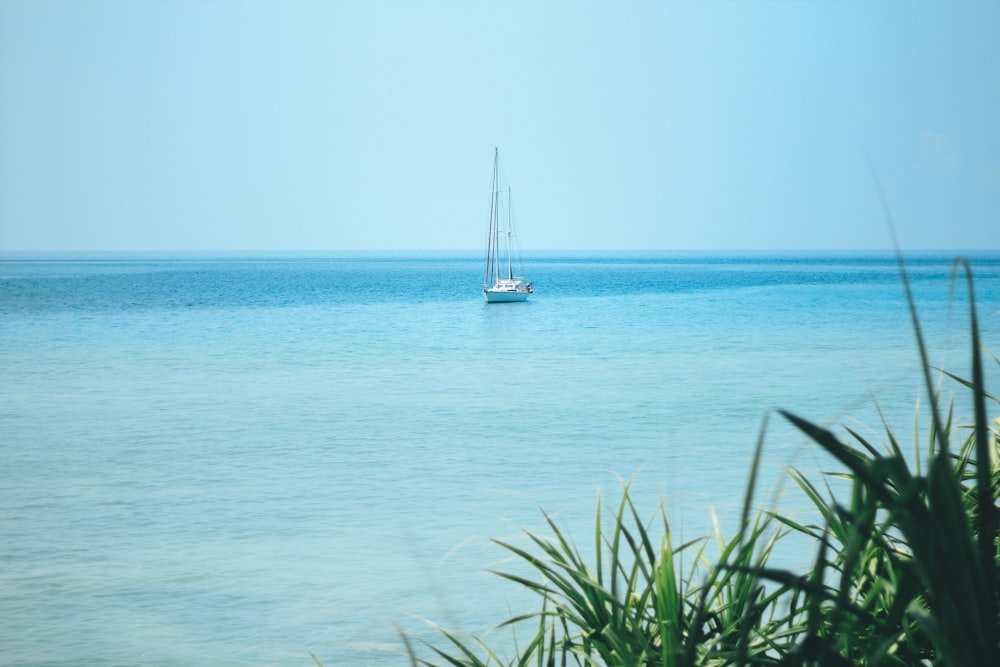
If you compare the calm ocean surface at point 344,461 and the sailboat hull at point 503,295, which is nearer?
the calm ocean surface at point 344,461

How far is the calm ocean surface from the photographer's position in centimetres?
559

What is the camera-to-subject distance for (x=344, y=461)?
31.6ft

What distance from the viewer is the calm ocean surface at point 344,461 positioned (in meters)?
5.59

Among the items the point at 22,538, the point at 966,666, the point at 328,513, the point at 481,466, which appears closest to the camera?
the point at 966,666

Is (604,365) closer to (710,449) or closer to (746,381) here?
(746,381)

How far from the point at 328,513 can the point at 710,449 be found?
4.01 meters

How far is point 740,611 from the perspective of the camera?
1.88 m

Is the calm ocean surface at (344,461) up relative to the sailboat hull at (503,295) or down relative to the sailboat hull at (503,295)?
down

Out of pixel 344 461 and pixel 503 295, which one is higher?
pixel 503 295

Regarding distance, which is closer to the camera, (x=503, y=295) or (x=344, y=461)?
(x=344, y=461)

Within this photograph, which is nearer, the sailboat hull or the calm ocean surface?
the calm ocean surface

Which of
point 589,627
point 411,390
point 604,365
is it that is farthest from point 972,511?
point 604,365

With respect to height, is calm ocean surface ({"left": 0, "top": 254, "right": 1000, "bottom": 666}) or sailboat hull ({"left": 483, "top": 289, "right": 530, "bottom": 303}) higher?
sailboat hull ({"left": 483, "top": 289, "right": 530, "bottom": 303})

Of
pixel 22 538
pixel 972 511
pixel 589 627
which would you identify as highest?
pixel 972 511
